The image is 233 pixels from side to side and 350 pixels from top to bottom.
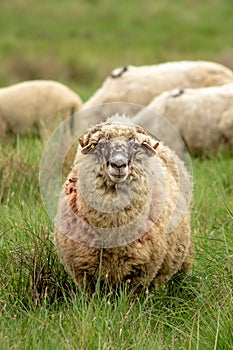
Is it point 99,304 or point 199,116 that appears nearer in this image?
point 99,304

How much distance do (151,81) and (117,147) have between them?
5.97 metres

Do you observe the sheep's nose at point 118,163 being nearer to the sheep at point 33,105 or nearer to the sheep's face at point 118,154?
the sheep's face at point 118,154

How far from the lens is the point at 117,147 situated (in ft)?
11.5

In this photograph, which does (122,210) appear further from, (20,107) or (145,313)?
(20,107)

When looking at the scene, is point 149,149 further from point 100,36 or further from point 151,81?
point 100,36

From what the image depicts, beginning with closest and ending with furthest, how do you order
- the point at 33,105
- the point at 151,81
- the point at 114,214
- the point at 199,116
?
the point at 114,214 → the point at 199,116 → the point at 33,105 → the point at 151,81

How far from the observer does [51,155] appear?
6188mm

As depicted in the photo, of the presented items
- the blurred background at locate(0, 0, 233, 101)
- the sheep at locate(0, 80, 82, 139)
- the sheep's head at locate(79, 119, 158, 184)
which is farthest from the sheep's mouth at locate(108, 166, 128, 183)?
the blurred background at locate(0, 0, 233, 101)

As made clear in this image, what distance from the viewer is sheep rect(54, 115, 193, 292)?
11.8ft

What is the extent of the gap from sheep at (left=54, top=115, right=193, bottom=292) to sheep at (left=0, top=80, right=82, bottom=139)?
4796 millimetres

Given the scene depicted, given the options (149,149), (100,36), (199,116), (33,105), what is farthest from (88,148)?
(100,36)

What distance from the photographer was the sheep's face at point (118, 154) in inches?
134

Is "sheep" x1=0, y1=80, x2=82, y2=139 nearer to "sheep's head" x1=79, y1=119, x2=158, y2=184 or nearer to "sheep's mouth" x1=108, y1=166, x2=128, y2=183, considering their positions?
"sheep's head" x1=79, y1=119, x2=158, y2=184

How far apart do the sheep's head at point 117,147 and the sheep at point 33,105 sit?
4.86 meters
